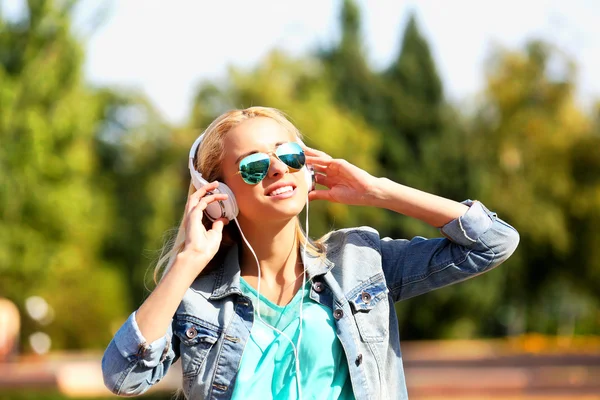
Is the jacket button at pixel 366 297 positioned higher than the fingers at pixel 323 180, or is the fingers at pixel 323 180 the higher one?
the fingers at pixel 323 180

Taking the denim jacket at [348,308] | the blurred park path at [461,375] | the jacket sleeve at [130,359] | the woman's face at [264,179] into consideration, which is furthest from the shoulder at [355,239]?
the blurred park path at [461,375]

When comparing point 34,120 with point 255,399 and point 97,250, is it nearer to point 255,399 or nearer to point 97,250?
point 97,250

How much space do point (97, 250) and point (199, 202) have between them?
24596 mm

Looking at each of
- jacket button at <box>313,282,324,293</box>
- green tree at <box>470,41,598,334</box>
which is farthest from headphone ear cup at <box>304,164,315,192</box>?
green tree at <box>470,41,598,334</box>

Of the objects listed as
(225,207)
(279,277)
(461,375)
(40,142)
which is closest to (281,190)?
(225,207)

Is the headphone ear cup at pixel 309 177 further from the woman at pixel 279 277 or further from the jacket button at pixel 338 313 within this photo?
the jacket button at pixel 338 313

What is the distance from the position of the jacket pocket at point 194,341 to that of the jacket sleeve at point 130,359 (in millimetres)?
73

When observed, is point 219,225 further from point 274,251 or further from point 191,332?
point 191,332

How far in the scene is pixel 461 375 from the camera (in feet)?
63.7

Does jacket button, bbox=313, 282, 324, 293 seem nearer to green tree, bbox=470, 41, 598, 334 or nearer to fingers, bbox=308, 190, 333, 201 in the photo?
fingers, bbox=308, 190, 333, 201

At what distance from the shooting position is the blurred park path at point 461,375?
49.2ft

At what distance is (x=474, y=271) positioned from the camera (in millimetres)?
3111

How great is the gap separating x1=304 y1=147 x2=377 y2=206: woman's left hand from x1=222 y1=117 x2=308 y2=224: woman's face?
123 mm

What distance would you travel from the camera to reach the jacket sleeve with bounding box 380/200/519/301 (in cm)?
310
